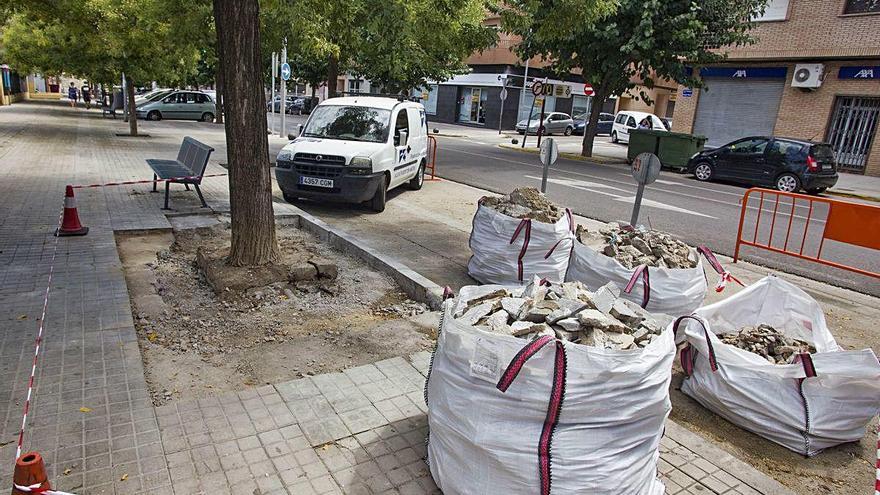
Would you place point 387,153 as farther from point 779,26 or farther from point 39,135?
point 779,26

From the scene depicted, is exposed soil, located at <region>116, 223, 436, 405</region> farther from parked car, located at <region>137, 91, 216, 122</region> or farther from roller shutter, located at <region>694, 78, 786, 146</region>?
parked car, located at <region>137, 91, 216, 122</region>

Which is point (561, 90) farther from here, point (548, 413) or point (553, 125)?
point (548, 413)

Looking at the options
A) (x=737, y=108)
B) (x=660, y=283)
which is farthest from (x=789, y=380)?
(x=737, y=108)

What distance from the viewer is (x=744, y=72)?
24.0 metres

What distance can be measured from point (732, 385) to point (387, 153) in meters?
7.31

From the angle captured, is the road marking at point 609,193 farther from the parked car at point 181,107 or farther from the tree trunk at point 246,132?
the parked car at point 181,107

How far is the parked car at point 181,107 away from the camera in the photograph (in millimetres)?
30344

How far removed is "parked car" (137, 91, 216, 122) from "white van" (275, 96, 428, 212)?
23.7m

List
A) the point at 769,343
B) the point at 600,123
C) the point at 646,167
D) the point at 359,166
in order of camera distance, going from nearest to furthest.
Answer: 1. the point at 769,343
2. the point at 646,167
3. the point at 359,166
4. the point at 600,123

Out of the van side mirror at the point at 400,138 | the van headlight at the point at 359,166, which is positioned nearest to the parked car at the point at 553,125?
the van side mirror at the point at 400,138

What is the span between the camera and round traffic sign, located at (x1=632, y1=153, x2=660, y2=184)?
6348 millimetres

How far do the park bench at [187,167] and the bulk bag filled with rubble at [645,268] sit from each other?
6.06 m

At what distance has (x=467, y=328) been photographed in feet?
8.74

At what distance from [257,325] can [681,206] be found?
10760 mm
